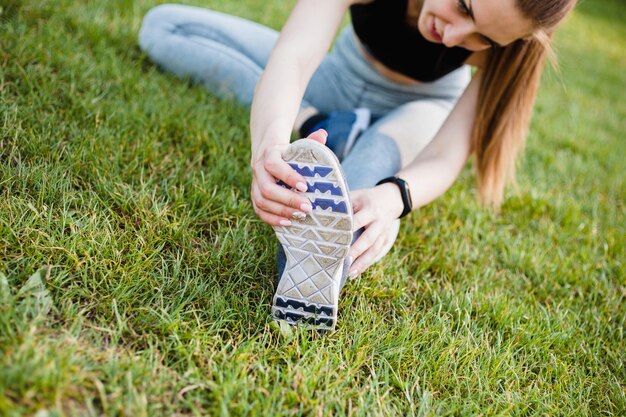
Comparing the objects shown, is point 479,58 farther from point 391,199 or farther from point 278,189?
point 278,189

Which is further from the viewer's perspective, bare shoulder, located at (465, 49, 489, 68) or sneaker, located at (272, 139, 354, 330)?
bare shoulder, located at (465, 49, 489, 68)

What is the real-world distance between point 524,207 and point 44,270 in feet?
6.21

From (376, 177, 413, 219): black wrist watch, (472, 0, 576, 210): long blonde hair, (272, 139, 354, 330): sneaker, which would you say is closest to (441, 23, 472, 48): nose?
(472, 0, 576, 210): long blonde hair

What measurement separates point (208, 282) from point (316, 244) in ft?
1.07

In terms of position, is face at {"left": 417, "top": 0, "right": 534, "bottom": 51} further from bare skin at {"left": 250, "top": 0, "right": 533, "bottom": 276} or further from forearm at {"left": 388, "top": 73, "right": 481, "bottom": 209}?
forearm at {"left": 388, "top": 73, "right": 481, "bottom": 209}

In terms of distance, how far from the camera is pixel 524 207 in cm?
240

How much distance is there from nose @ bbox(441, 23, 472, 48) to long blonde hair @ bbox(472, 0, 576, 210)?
0.28 metres

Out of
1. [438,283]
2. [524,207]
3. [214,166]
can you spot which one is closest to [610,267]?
[524,207]

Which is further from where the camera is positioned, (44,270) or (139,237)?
(139,237)

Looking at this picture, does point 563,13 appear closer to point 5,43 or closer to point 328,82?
point 328,82

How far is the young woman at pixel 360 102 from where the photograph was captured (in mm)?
1306

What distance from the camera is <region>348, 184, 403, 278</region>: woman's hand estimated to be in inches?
58.5

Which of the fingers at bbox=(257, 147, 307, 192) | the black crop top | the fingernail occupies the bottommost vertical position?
the fingernail

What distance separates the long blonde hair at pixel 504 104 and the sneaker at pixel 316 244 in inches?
36.5
